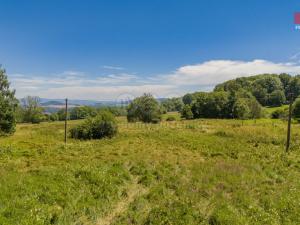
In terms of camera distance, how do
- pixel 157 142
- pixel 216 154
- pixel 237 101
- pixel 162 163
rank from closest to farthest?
1. pixel 162 163
2. pixel 216 154
3. pixel 157 142
4. pixel 237 101

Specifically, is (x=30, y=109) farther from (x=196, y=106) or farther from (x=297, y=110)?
(x=297, y=110)

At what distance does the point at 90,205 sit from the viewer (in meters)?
7.24

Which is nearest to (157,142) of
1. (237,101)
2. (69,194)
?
(69,194)

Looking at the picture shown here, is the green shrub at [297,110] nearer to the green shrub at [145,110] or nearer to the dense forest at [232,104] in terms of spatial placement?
the dense forest at [232,104]

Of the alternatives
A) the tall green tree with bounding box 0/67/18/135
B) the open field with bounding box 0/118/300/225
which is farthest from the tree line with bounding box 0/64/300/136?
the open field with bounding box 0/118/300/225

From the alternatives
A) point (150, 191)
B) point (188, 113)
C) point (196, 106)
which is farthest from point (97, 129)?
point (196, 106)

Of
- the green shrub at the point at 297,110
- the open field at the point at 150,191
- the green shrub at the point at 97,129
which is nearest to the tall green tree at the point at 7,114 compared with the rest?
the green shrub at the point at 97,129

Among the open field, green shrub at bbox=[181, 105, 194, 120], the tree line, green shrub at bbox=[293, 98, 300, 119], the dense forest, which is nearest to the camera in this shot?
the open field

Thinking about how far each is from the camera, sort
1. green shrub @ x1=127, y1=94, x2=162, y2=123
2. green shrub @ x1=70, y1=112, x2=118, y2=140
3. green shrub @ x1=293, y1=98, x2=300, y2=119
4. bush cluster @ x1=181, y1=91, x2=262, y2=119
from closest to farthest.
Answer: green shrub @ x1=70, y1=112, x2=118, y2=140, green shrub @ x1=127, y1=94, x2=162, y2=123, green shrub @ x1=293, y1=98, x2=300, y2=119, bush cluster @ x1=181, y1=91, x2=262, y2=119

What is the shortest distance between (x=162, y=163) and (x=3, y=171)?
7825 mm

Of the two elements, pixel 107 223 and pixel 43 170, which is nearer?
pixel 107 223

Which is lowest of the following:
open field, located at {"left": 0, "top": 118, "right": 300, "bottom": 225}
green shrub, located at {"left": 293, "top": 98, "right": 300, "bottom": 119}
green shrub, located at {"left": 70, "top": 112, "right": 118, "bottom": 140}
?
open field, located at {"left": 0, "top": 118, "right": 300, "bottom": 225}

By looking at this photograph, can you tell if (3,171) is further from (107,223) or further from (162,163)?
(162,163)

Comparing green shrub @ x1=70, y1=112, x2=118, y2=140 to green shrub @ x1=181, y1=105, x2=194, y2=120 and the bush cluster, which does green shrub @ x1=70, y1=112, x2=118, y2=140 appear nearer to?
green shrub @ x1=181, y1=105, x2=194, y2=120
